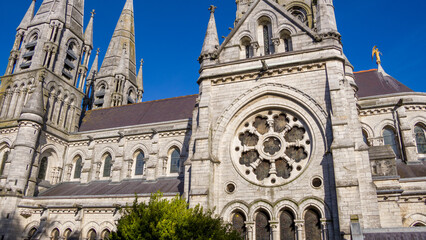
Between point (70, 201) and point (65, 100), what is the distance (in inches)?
452

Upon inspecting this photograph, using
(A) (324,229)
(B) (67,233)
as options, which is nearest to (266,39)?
(A) (324,229)

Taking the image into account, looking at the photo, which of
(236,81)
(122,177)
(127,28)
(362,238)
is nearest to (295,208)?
(362,238)

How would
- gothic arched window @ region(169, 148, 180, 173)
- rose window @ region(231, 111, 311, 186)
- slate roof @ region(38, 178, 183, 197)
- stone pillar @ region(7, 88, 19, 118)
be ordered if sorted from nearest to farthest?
rose window @ region(231, 111, 311, 186) < slate roof @ region(38, 178, 183, 197) < gothic arched window @ region(169, 148, 180, 173) < stone pillar @ region(7, 88, 19, 118)

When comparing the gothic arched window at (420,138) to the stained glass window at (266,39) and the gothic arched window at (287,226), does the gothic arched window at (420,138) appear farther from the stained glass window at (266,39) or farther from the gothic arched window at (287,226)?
the gothic arched window at (287,226)

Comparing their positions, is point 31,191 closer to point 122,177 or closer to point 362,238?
point 122,177

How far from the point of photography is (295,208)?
47.9 feet

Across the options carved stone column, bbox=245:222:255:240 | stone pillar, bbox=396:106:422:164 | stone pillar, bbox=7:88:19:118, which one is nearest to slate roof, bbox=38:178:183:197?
carved stone column, bbox=245:222:255:240

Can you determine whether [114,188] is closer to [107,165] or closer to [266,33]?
[107,165]

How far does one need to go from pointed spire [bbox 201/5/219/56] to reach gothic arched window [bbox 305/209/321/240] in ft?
31.9

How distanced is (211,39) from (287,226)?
10577 mm

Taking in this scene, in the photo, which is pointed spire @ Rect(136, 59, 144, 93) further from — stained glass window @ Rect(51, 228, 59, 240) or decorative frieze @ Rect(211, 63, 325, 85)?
decorative frieze @ Rect(211, 63, 325, 85)

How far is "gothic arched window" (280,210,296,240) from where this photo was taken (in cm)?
1462

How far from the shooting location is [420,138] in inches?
855

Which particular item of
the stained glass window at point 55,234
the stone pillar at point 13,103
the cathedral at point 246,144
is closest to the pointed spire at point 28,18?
the cathedral at point 246,144
